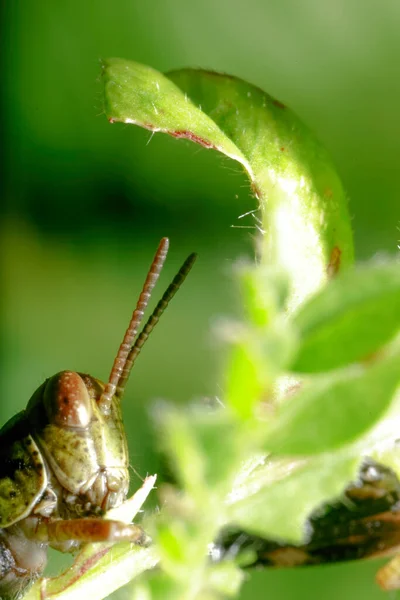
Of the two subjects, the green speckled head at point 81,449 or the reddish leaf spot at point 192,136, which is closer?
→ the reddish leaf spot at point 192,136

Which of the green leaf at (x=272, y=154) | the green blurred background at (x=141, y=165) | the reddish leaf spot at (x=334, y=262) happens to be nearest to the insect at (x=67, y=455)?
the green leaf at (x=272, y=154)

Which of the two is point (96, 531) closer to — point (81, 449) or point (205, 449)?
point (81, 449)

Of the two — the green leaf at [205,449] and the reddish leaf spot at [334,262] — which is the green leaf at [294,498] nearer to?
the green leaf at [205,449]

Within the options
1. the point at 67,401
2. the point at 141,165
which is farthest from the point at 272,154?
the point at 141,165

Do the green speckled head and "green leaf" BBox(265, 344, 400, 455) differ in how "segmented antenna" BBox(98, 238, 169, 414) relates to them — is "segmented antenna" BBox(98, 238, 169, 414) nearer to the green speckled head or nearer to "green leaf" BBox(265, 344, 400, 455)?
the green speckled head

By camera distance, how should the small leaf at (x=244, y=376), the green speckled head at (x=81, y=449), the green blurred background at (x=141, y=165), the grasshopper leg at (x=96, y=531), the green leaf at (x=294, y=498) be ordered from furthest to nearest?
the green blurred background at (x=141, y=165)
the green speckled head at (x=81, y=449)
the grasshopper leg at (x=96, y=531)
the green leaf at (x=294, y=498)
the small leaf at (x=244, y=376)
